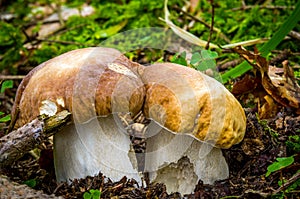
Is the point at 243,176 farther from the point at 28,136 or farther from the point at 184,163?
the point at 28,136

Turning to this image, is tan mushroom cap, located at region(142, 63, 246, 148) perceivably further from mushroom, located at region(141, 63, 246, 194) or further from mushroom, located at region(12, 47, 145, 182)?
mushroom, located at region(12, 47, 145, 182)

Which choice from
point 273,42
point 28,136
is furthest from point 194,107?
point 273,42

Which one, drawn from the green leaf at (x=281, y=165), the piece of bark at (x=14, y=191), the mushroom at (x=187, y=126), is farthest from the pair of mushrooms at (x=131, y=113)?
the piece of bark at (x=14, y=191)

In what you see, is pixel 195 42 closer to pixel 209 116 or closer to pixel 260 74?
pixel 260 74

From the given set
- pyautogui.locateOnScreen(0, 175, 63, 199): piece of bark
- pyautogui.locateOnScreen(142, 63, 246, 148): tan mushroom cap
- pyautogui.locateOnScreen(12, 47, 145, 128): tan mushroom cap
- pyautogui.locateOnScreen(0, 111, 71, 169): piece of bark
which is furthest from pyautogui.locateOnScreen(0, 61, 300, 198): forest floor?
pyautogui.locateOnScreen(12, 47, 145, 128): tan mushroom cap

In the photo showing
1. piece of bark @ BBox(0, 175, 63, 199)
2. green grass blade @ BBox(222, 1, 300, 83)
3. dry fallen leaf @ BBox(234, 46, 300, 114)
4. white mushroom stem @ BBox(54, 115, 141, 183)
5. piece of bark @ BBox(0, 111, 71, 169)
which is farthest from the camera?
green grass blade @ BBox(222, 1, 300, 83)
